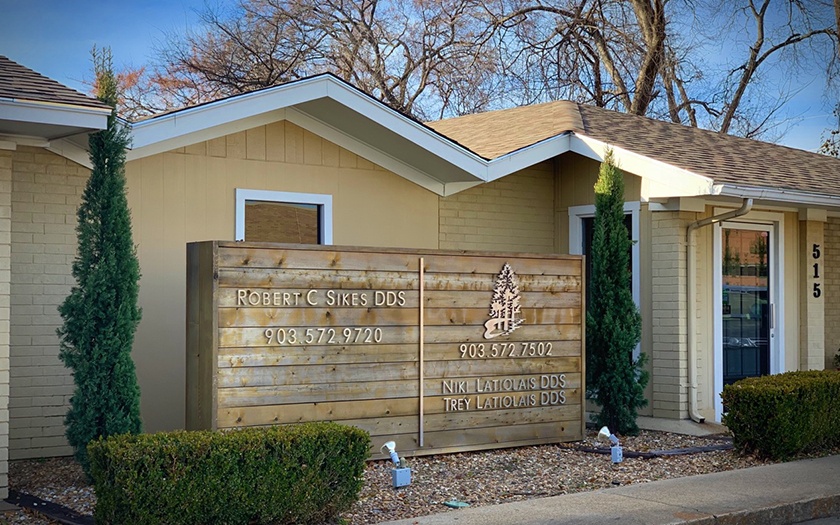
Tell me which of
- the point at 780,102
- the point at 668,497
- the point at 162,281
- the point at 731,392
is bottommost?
the point at 668,497

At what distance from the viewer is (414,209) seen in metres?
11.9

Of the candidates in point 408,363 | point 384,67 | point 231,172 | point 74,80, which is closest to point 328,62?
point 384,67

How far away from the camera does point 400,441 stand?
942cm

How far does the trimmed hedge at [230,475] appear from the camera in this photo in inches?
244

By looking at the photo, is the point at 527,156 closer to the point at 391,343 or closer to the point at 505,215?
the point at 505,215

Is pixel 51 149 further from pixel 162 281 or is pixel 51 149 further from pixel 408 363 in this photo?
pixel 408 363

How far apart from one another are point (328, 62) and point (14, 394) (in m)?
19.1

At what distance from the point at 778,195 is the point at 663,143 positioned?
6.96 feet

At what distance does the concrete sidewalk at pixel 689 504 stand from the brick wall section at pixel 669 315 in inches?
113

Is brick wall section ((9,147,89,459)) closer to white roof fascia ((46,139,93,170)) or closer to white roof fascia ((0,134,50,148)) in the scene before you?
white roof fascia ((46,139,93,170))

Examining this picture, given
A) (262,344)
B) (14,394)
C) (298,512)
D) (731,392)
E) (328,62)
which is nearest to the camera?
(298,512)

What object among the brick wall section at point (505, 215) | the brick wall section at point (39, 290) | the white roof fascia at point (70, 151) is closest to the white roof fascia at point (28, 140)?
the white roof fascia at point (70, 151)

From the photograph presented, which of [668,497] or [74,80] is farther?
[74,80]

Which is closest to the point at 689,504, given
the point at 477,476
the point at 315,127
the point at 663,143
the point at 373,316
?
the point at 477,476
